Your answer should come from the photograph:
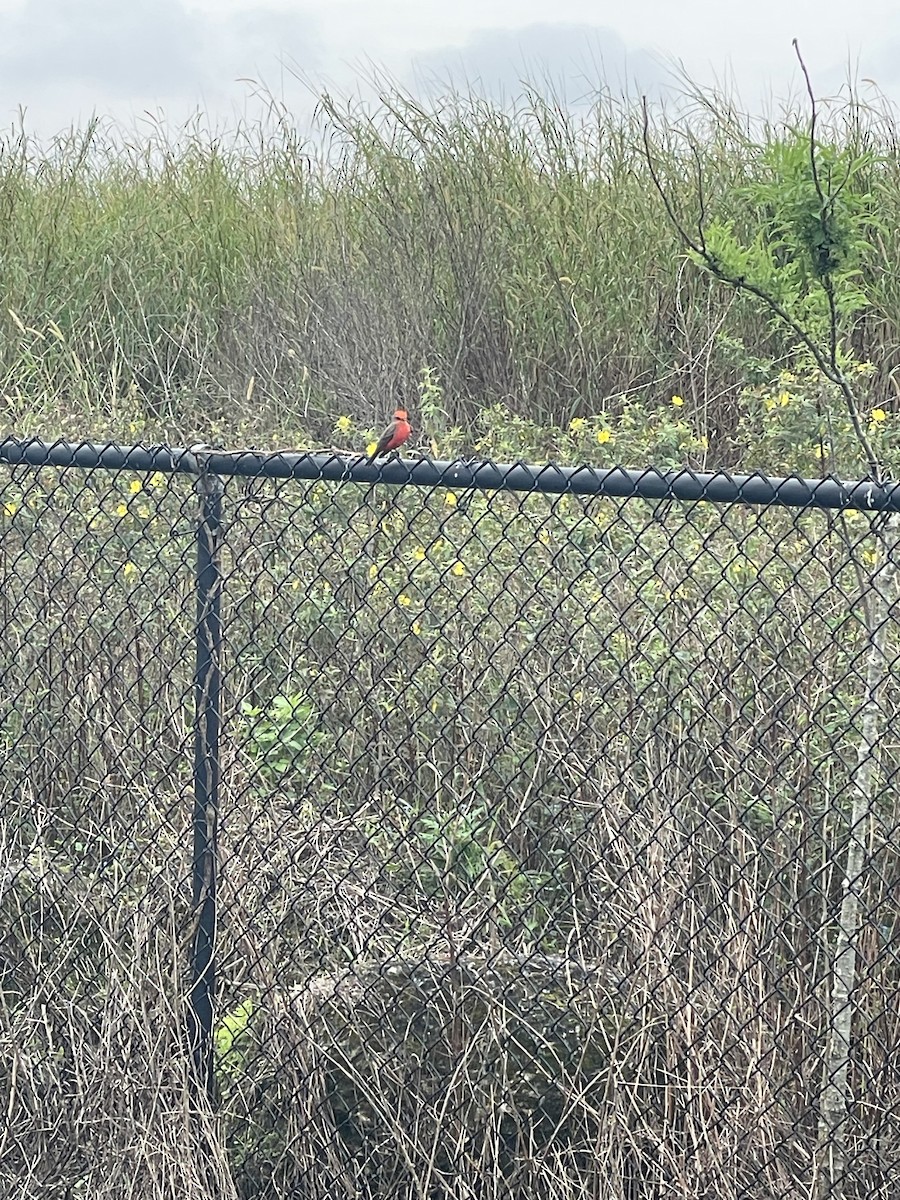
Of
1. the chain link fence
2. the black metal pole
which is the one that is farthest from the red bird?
the black metal pole

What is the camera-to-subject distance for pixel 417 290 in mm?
6770

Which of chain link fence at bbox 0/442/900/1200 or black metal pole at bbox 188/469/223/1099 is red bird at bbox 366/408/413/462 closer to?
chain link fence at bbox 0/442/900/1200

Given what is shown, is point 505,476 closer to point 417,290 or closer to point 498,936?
point 498,936

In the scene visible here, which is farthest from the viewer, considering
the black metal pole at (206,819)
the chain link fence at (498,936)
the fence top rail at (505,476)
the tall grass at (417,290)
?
the tall grass at (417,290)

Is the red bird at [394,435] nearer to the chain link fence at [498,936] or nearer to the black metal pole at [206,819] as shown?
the chain link fence at [498,936]

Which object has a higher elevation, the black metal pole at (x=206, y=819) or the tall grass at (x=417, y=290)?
the tall grass at (x=417, y=290)

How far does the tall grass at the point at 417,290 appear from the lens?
6516 millimetres

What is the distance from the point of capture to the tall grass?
257 inches

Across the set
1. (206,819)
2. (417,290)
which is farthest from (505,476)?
(417,290)

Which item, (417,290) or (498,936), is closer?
(498,936)

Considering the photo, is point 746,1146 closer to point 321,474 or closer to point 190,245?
point 321,474

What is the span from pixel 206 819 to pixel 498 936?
656mm

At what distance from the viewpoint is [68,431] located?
17.0 feet

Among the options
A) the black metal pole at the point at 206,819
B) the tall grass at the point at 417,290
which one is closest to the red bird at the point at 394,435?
the black metal pole at the point at 206,819
